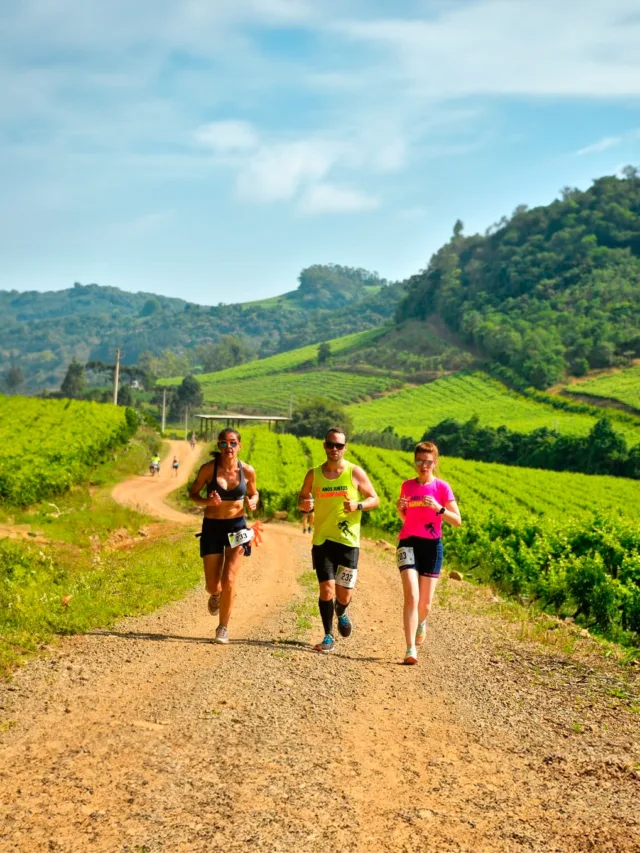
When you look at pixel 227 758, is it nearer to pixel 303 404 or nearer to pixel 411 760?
pixel 411 760

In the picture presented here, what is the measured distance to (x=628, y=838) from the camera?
15.0 ft

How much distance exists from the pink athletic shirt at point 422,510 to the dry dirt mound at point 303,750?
1.29 meters

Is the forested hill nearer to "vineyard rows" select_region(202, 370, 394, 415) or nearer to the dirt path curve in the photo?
"vineyard rows" select_region(202, 370, 394, 415)

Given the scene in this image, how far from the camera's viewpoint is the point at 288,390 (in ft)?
512

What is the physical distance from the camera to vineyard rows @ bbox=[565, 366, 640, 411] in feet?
344

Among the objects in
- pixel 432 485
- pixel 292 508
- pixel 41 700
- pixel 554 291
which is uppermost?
pixel 554 291

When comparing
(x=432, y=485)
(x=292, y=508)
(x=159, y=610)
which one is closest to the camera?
(x=432, y=485)

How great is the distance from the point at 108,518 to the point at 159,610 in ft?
51.4

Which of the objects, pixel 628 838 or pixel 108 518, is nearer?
pixel 628 838

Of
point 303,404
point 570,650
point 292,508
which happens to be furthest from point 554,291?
point 570,650

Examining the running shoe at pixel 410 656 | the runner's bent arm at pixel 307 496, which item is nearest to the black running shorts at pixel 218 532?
the runner's bent arm at pixel 307 496

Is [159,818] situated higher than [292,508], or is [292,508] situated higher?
[159,818]

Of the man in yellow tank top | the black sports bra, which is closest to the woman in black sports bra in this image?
the black sports bra

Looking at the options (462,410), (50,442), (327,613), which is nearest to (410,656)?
(327,613)
